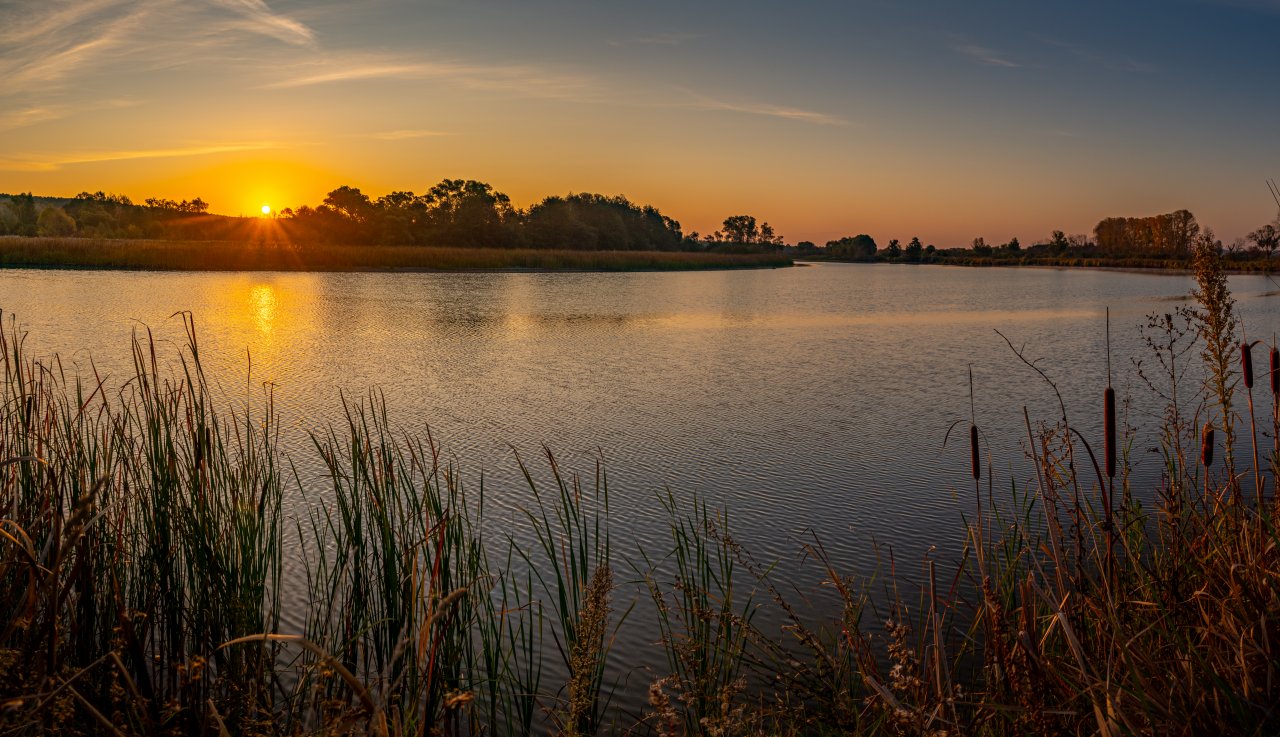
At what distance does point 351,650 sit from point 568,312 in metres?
15.9

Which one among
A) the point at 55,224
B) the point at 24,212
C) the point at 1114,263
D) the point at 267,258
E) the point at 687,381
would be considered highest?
the point at 24,212

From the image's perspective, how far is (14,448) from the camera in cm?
364

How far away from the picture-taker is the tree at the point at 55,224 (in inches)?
2176

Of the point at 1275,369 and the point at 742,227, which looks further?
the point at 742,227

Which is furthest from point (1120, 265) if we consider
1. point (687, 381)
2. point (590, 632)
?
point (590, 632)

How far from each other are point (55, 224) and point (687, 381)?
6202 cm

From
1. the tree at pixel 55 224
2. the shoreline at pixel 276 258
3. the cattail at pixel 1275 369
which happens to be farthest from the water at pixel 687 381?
the tree at pixel 55 224

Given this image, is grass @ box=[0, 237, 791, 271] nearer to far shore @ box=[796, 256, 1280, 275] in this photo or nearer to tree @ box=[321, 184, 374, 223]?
tree @ box=[321, 184, 374, 223]

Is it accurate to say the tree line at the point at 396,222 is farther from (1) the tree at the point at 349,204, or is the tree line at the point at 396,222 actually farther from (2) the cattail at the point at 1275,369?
(2) the cattail at the point at 1275,369

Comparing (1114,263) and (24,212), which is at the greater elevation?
(24,212)

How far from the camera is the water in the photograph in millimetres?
5523

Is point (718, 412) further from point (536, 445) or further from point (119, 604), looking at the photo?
point (119, 604)

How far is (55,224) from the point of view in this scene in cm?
5778

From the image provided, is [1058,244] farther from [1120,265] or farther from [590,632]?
[590,632]
